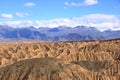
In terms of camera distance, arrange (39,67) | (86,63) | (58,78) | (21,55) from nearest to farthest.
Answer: (58,78) < (39,67) < (86,63) < (21,55)

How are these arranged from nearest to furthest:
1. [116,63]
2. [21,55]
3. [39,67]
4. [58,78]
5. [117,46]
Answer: [58,78] → [39,67] → [116,63] → [21,55] → [117,46]

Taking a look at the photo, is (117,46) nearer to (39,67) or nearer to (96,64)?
(96,64)

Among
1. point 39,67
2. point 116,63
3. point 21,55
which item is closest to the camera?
point 39,67

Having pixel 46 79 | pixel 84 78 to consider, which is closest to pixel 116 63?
pixel 84 78

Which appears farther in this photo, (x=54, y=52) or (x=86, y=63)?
(x=54, y=52)

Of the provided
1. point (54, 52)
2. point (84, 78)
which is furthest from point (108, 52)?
point (84, 78)

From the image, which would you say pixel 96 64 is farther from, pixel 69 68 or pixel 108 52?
pixel 69 68

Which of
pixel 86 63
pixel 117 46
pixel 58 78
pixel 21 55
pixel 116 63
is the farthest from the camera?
pixel 117 46

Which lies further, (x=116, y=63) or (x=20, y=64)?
(x=116, y=63)

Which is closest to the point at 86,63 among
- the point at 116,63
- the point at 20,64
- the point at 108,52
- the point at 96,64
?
the point at 96,64
